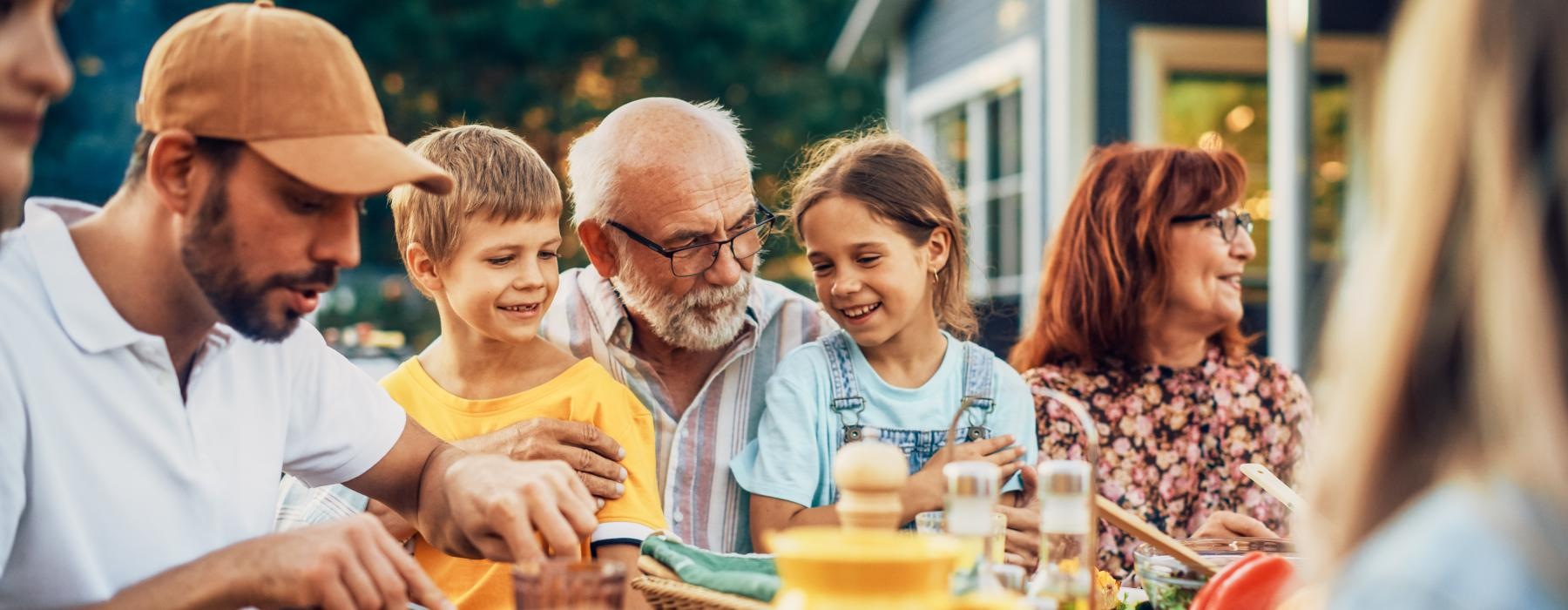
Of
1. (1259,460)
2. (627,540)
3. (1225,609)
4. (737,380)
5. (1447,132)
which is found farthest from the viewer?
(1259,460)

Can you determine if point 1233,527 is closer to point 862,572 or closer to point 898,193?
point 898,193

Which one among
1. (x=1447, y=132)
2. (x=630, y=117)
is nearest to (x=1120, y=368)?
(x=630, y=117)

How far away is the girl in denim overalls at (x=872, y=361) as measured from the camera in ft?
8.52

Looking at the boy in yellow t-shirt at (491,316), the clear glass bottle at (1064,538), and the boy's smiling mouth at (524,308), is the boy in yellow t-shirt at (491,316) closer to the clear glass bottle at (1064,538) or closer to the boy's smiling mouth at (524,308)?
the boy's smiling mouth at (524,308)

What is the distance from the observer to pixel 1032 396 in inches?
116

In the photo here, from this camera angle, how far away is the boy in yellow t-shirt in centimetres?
248

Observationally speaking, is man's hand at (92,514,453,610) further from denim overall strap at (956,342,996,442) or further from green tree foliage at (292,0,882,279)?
green tree foliage at (292,0,882,279)

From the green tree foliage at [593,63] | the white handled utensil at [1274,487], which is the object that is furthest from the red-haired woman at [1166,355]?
the green tree foliage at [593,63]

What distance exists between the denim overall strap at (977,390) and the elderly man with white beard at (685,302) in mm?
404

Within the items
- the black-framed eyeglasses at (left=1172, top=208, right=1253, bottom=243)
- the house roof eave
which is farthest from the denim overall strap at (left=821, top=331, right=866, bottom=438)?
the house roof eave

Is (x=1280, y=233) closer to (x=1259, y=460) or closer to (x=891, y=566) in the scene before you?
(x=1259, y=460)

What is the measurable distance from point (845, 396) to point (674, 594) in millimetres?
1073

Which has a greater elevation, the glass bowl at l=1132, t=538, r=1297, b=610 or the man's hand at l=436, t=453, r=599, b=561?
the man's hand at l=436, t=453, r=599, b=561

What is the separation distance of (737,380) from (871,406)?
1.16 feet
